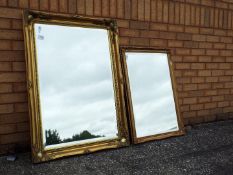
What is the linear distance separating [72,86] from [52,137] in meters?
0.48

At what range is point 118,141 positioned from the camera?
111 inches

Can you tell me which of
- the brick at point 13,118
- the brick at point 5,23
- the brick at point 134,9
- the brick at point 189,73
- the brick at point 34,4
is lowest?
the brick at point 13,118

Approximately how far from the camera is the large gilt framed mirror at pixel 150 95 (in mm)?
3025

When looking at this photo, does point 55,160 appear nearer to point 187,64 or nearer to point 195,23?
point 187,64

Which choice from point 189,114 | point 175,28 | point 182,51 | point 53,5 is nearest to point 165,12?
point 175,28

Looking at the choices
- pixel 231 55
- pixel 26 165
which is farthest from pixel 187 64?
pixel 26 165

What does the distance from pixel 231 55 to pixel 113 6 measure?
1940 millimetres

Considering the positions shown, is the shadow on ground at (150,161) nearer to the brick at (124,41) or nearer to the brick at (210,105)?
the brick at (210,105)

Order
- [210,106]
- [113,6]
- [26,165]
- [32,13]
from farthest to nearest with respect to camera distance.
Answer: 1. [210,106]
2. [113,6]
3. [32,13]
4. [26,165]

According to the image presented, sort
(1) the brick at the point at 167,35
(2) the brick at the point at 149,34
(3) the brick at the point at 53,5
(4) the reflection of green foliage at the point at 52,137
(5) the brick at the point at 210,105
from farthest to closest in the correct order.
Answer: (5) the brick at the point at 210,105 → (1) the brick at the point at 167,35 → (2) the brick at the point at 149,34 → (3) the brick at the point at 53,5 → (4) the reflection of green foliage at the point at 52,137

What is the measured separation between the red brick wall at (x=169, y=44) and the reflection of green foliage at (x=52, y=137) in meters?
0.31

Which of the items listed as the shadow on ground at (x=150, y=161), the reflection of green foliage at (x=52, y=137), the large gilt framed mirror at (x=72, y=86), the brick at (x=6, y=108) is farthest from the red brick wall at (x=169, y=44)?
the shadow on ground at (x=150, y=161)

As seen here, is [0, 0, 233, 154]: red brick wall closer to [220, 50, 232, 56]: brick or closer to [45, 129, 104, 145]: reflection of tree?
[220, 50, 232, 56]: brick

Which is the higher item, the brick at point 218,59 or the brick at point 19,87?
the brick at point 218,59
